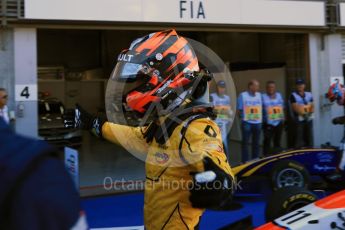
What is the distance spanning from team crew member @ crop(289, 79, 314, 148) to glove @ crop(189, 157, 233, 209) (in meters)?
7.55

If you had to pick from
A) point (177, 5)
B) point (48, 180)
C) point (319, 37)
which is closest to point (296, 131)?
point (319, 37)

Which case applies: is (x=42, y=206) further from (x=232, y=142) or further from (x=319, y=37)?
(x=232, y=142)

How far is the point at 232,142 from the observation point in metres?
13.1

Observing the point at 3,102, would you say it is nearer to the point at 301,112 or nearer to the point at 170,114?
the point at 170,114

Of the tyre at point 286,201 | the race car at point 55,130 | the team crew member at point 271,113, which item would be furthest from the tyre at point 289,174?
the race car at point 55,130

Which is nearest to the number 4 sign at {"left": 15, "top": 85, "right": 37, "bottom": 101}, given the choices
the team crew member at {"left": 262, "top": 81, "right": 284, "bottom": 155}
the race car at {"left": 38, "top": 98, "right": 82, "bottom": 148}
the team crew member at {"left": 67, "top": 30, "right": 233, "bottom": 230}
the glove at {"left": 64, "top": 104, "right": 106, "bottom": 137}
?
the race car at {"left": 38, "top": 98, "right": 82, "bottom": 148}

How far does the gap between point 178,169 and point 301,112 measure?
7.33 meters

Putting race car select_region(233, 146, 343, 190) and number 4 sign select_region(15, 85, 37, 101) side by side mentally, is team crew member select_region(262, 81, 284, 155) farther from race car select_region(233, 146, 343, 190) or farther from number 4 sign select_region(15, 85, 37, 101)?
number 4 sign select_region(15, 85, 37, 101)

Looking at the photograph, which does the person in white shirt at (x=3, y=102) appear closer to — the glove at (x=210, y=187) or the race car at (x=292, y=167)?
the race car at (x=292, y=167)

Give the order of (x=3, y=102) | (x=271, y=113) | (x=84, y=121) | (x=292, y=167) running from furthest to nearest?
(x=271, y=113) → (x=3, y=102) → (x=292, y=167) → (x=84, y=121)

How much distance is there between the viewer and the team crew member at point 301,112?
29.8 feet

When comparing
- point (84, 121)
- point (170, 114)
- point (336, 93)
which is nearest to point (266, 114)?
point (336, 93)

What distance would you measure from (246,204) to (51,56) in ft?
49.4

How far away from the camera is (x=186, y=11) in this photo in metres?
8.19
